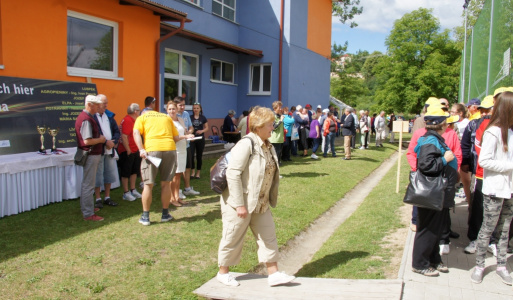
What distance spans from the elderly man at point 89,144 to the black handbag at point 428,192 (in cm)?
462

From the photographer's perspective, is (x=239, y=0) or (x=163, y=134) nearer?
(x=163, y=134)

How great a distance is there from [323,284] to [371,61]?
10131 centimetres

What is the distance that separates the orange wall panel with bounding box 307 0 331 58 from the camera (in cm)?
2195

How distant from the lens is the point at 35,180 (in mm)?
6965

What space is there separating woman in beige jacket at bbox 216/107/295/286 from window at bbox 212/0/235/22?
14.8m

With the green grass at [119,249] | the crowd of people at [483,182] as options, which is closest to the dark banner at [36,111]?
the green grass at [119,249]

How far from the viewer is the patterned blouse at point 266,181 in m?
4.22

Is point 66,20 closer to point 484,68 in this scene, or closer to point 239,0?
point 484,68

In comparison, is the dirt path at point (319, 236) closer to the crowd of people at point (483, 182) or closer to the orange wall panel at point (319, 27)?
the crowd of people at point (483, 182)

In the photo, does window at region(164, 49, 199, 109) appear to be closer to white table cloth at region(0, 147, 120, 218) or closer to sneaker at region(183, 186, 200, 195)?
sneaker at region(183, 186, 200, 195)

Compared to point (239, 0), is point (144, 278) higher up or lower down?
lower down

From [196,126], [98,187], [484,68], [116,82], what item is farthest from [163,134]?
[484,68]

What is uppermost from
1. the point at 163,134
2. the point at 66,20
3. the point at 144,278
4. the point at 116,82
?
the point at 66,20

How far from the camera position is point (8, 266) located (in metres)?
4.67
